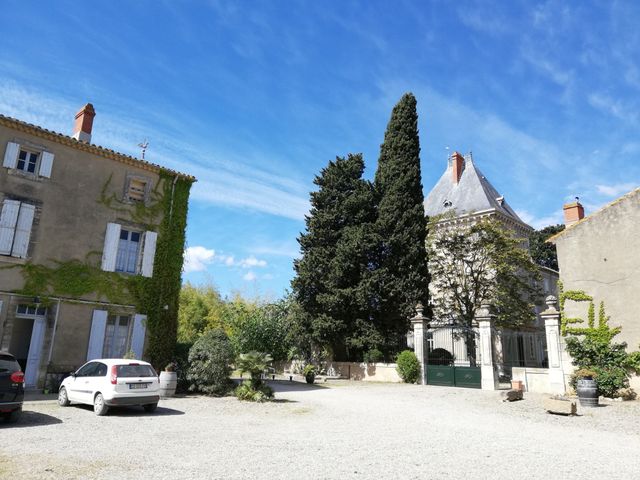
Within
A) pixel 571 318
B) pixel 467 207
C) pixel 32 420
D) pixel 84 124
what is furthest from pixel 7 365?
pixel 467 207

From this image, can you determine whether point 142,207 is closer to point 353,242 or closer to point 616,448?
point 353,242

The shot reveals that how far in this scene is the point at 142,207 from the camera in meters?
17.6

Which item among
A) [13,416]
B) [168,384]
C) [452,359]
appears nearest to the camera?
[13,416]

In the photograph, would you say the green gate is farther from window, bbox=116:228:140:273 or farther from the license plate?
the license plate

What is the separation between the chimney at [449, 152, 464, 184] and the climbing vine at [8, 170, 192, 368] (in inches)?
1096

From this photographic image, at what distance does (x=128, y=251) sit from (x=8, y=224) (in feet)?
12.9

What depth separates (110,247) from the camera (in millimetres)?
16484

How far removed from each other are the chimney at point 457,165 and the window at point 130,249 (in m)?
29.7

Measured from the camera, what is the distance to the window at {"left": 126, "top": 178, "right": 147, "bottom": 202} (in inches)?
692

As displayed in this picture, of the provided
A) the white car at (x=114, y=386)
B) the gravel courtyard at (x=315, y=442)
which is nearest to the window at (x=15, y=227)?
the gravel courtyard at (x=315, y=442)

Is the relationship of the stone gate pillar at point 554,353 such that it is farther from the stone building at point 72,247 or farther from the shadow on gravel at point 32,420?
the shadow on gravel at point 32,420

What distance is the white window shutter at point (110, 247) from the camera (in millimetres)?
16344

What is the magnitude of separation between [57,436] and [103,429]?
3.16ft

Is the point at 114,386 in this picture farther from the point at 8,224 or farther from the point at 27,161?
the point at 27,161
